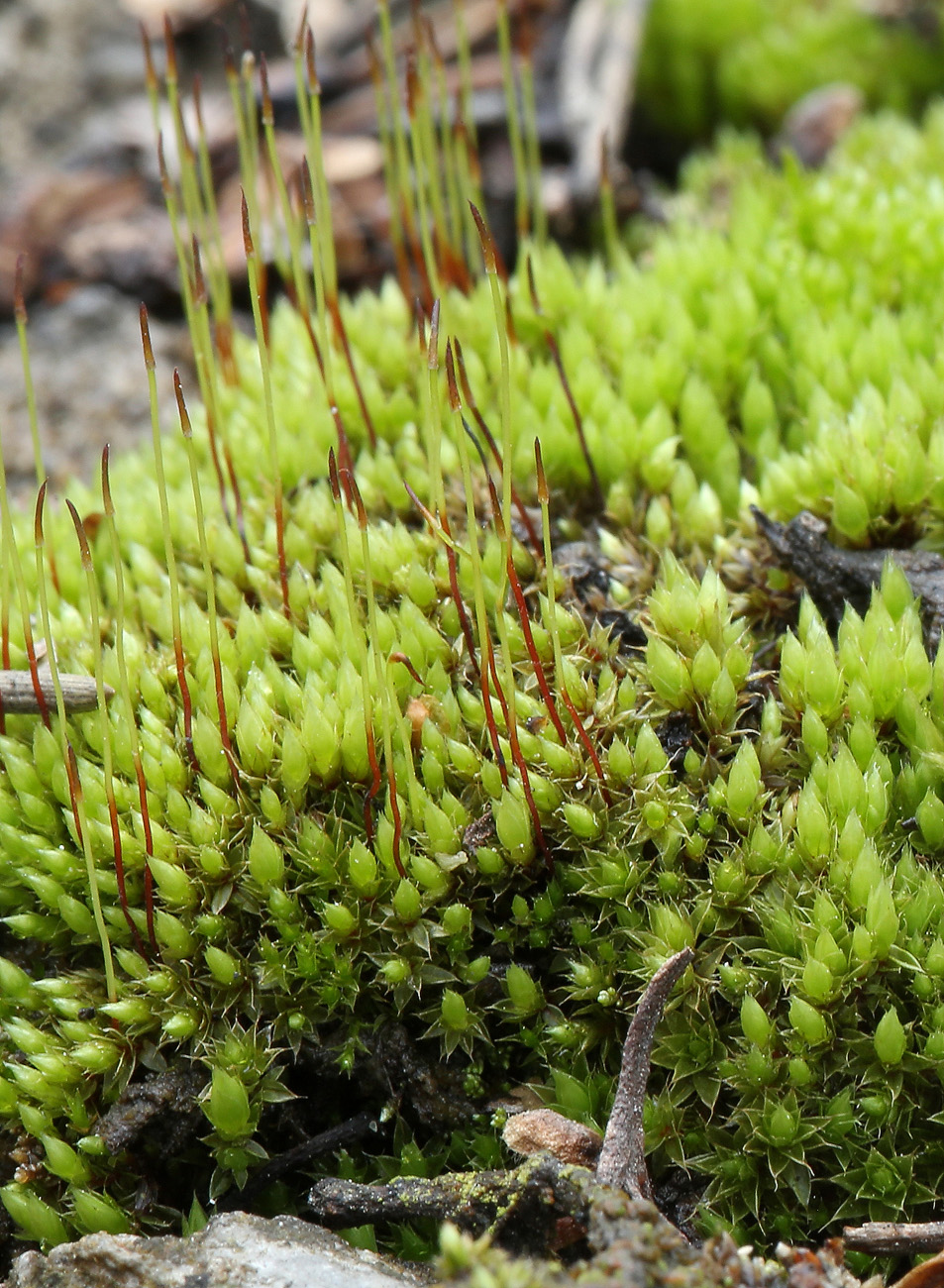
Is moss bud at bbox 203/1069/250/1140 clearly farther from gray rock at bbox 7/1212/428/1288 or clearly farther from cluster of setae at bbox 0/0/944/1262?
gray rock at bbox 7/1212/428/1288

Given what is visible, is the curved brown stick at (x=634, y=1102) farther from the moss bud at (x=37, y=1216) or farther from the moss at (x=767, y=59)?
the moss at (x=767, y=59)

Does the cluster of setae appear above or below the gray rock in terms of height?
above

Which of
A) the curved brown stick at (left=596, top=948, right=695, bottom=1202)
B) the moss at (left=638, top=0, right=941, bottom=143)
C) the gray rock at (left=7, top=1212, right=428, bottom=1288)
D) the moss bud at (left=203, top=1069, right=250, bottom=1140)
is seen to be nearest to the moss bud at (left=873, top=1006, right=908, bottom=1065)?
the curved brown stick at (left=596, top=948, right=695, bottom=1202)

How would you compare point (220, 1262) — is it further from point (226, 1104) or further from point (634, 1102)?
point (634, 1102)

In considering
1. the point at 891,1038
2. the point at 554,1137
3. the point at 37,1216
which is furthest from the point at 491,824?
the point at 37,1216

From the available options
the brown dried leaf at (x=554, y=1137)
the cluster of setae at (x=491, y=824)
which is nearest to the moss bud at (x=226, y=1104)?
the cluster of setae at (x=491, y=824)

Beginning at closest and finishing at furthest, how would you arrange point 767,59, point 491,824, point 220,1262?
point 220,1262 < point 491,824 < point 767,59

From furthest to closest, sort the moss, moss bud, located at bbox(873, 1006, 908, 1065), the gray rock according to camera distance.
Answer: the moss, moss bud, located at bbox(873, 1006, 908, 1065), the gray rock
